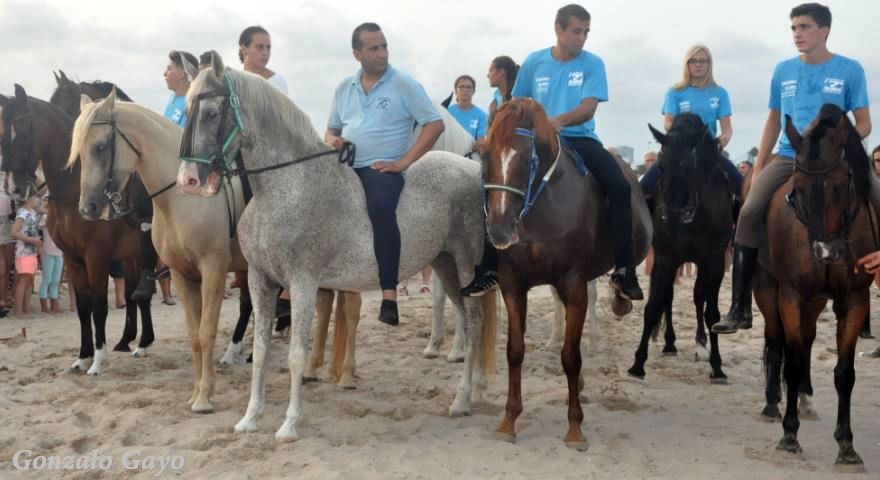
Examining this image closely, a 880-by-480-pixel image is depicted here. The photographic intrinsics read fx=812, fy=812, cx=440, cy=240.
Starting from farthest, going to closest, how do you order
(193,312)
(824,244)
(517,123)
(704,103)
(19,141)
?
(704,103) < (19,141) < (193,312) < (517,123) < (824,244)

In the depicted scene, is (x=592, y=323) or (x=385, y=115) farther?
(x=592, y=323)

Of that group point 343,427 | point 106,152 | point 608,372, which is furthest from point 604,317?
point 106,152

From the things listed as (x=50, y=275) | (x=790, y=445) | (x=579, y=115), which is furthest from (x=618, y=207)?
(x=50, y=275)

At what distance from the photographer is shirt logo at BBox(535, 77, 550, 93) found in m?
6.35

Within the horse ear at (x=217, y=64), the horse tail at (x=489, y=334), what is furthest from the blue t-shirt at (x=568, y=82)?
the horse ear at (x=217, y=64)

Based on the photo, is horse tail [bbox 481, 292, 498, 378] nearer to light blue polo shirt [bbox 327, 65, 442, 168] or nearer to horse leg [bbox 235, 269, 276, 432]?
light blue polo shirt [bbox 327, 65, 442, 168]

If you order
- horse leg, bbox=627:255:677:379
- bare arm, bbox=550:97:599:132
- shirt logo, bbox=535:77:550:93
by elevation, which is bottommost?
horse leg, bbox=627:255:677:379

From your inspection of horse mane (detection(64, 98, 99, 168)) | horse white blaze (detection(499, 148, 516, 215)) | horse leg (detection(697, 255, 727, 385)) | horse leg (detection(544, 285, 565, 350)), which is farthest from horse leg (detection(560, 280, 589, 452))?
horse mane (detection(64, 98, 99, 168))

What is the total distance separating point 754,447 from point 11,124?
270 inches

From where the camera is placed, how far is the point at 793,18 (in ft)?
18.2

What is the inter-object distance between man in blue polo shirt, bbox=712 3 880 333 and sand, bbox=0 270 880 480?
3.41 ft

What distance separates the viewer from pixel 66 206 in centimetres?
753

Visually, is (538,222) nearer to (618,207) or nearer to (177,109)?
(618,207)

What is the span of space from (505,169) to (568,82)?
4.82 ft
